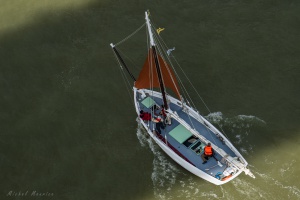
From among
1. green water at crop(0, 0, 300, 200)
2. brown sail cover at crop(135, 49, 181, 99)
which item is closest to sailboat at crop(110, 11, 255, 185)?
brown sail cover at crop(135, 49, 181, 99)

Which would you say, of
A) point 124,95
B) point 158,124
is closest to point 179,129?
point 158,124

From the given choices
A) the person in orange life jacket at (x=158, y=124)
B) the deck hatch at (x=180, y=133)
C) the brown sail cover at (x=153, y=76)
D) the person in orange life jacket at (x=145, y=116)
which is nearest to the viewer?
the brown sail cover at (x=153, y=76)

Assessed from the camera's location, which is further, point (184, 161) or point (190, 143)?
point (190, 143)

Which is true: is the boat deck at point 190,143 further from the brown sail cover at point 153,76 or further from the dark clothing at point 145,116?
the brown sail cover at point 153,76

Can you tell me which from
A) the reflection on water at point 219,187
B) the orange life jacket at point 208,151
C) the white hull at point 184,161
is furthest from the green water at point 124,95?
the orange life jacket at point 208,151

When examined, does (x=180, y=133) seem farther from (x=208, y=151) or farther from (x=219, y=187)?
(x=219, y=187)

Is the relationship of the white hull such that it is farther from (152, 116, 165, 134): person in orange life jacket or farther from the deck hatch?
the deck hatch
